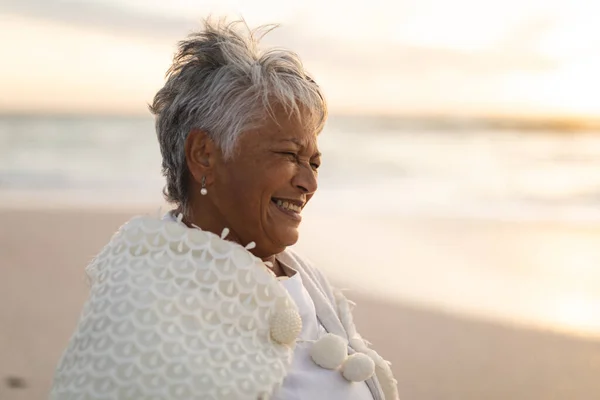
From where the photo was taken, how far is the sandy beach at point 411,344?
4555 millimetres

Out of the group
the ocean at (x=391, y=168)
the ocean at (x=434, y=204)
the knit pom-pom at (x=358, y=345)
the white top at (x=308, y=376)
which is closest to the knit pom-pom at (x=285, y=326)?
the white top at (x=308, y=376)

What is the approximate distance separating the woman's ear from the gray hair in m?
0.02

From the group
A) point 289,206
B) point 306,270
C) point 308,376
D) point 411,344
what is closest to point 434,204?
point 411,344

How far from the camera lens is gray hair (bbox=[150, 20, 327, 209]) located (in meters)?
2.33

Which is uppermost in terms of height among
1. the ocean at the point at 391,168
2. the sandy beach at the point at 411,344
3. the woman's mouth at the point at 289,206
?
the woman's mouth at the point at 289,206

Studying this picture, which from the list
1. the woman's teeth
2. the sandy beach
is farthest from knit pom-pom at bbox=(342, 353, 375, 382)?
the sandy beach

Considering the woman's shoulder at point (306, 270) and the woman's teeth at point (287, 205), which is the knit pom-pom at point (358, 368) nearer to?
the woman's shoulder at point (306, 270)

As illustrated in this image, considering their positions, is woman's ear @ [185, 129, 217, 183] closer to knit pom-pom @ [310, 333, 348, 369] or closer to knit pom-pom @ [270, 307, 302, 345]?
knit pom-pom @ [270, 307, 302, 345]

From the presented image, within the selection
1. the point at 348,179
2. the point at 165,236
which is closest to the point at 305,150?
the point at 165,236

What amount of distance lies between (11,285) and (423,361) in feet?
9.72

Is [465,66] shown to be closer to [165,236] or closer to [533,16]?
[533,16]

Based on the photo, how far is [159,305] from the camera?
2.13 metres

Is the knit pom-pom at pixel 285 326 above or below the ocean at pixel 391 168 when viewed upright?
above

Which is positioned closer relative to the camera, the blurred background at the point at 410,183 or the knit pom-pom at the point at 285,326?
the knit pom-pom at the point at 285,326
